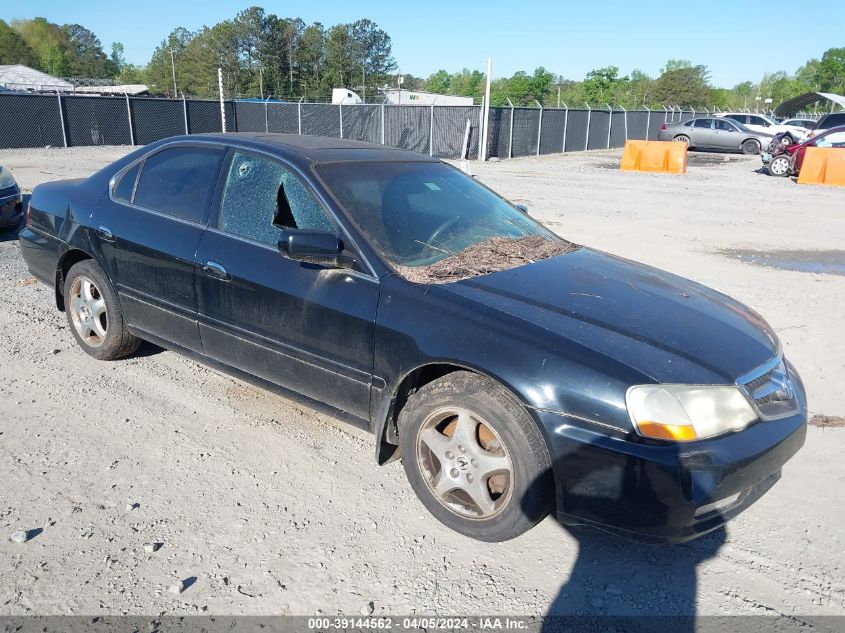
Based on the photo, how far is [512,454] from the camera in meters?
2.77

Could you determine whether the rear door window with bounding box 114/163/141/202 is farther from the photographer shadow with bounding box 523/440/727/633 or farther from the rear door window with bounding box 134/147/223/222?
the photographer shadow with bounding box 523/440/727/633

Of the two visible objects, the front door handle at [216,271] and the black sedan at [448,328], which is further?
the front door handle at [216,271]

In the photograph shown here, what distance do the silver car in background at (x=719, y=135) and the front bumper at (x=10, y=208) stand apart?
28.0 metres

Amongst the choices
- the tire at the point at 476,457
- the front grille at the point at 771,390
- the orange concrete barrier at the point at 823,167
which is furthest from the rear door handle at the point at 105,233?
the orange concrete barrier at the point at 823,167

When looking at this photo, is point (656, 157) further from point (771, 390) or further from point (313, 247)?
point (313, 247)

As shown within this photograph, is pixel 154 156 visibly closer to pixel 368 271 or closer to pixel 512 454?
pixel 368 271

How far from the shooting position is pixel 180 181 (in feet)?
13.6

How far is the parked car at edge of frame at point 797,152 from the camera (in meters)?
19.2

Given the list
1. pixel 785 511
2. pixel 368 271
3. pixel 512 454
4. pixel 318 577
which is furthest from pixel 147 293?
pixel 785 511

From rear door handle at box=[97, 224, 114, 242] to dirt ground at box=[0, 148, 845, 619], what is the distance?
916mm

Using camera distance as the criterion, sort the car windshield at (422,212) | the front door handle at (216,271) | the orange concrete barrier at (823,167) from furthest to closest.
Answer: the orange concrete barrier at (823,167), the front door handle at (216,271), the car windshield at (422,212)

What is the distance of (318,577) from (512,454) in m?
0.92

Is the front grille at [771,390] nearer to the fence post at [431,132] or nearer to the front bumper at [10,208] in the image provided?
the front bumper at [10,208]

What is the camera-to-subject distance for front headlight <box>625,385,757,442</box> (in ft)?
8.41
